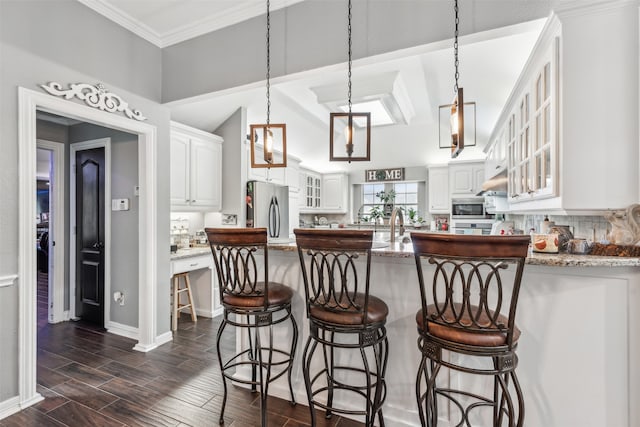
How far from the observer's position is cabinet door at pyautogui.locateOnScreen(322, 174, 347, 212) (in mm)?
7418

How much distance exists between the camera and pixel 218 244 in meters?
1.82

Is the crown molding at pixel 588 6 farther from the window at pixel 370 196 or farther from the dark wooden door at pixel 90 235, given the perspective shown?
the window at pixel 370 196

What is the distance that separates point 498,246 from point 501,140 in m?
3.18

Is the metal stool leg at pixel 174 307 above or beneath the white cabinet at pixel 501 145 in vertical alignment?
beneath

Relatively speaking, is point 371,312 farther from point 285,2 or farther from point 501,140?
point 501,140

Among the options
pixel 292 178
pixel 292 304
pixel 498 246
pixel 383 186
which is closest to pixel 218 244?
pixel 292 304

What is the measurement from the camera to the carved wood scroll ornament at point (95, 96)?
2240 mm

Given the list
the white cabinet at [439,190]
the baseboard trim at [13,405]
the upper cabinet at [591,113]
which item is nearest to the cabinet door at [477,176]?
the white cabinet at [439,190]

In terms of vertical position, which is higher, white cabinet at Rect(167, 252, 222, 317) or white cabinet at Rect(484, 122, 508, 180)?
white cabinet at Rect(484, 122, 508, 180)

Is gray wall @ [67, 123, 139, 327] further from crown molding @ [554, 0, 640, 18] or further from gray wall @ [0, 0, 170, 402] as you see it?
crown molding @ [554, 0, 640, 18]

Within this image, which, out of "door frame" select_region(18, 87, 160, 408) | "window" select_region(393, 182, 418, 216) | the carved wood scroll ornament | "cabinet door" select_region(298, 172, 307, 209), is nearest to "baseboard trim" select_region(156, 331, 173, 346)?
"door frame" select_region(18, 87, 160, 408)

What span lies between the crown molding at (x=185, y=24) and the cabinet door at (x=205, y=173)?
48.8 inches

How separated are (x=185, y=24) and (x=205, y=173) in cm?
178

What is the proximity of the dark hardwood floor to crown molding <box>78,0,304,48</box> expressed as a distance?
2.97 meters
